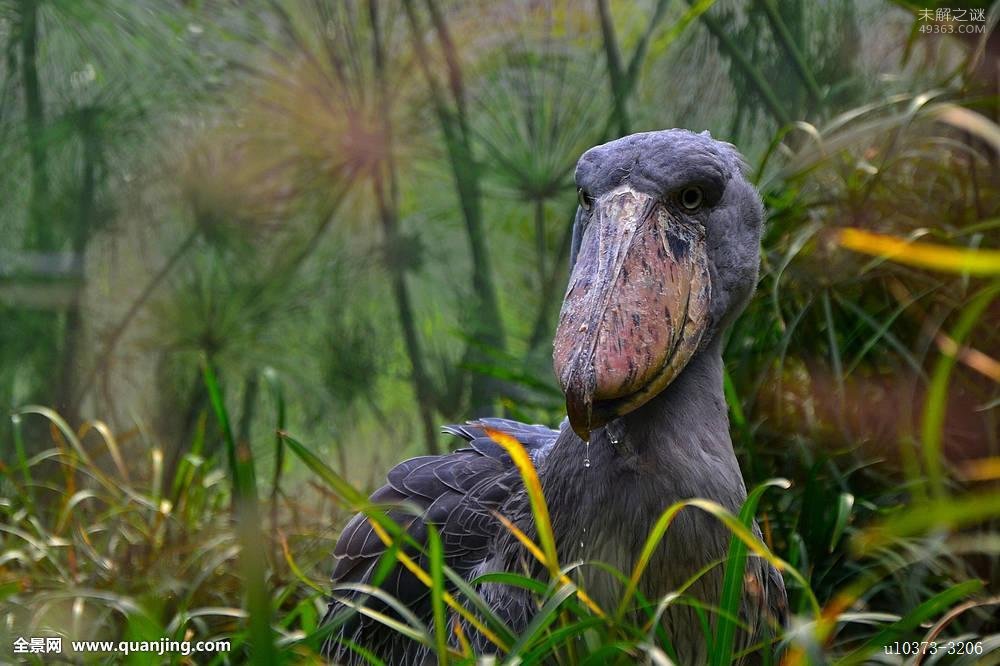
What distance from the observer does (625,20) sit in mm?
2463

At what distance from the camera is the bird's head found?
84 cm

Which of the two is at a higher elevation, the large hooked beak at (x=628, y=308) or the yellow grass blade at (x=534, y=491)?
the large hooked beak at (x=628, y=308)

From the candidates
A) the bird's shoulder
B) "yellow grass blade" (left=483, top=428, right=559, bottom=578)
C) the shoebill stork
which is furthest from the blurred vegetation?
"yellow grass blade" (left=483, top=428, right=559, bottom=578)

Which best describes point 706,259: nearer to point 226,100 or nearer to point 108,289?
point 226,100

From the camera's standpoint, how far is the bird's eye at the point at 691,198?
0.95m

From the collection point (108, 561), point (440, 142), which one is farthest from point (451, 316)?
point (108, 561)

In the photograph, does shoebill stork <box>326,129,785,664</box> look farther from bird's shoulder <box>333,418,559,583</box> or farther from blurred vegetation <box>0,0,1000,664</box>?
blurred vegetation <box>0,0,1000,664</box>

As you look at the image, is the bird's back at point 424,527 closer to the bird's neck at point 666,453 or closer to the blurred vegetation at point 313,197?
the bird's neck at point 666,453

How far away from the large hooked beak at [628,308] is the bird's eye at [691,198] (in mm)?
16

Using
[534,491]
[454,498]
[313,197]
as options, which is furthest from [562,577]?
[313,197]

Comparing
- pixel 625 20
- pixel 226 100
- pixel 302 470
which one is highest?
pixel 625 20

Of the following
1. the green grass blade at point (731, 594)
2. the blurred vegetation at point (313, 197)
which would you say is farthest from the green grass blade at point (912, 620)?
the blurred vegetation at point (313, 197)

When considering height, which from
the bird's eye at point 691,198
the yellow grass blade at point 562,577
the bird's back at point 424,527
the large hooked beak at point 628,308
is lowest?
the bird's back at point 424,527

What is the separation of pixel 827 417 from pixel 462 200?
48.5 inches
